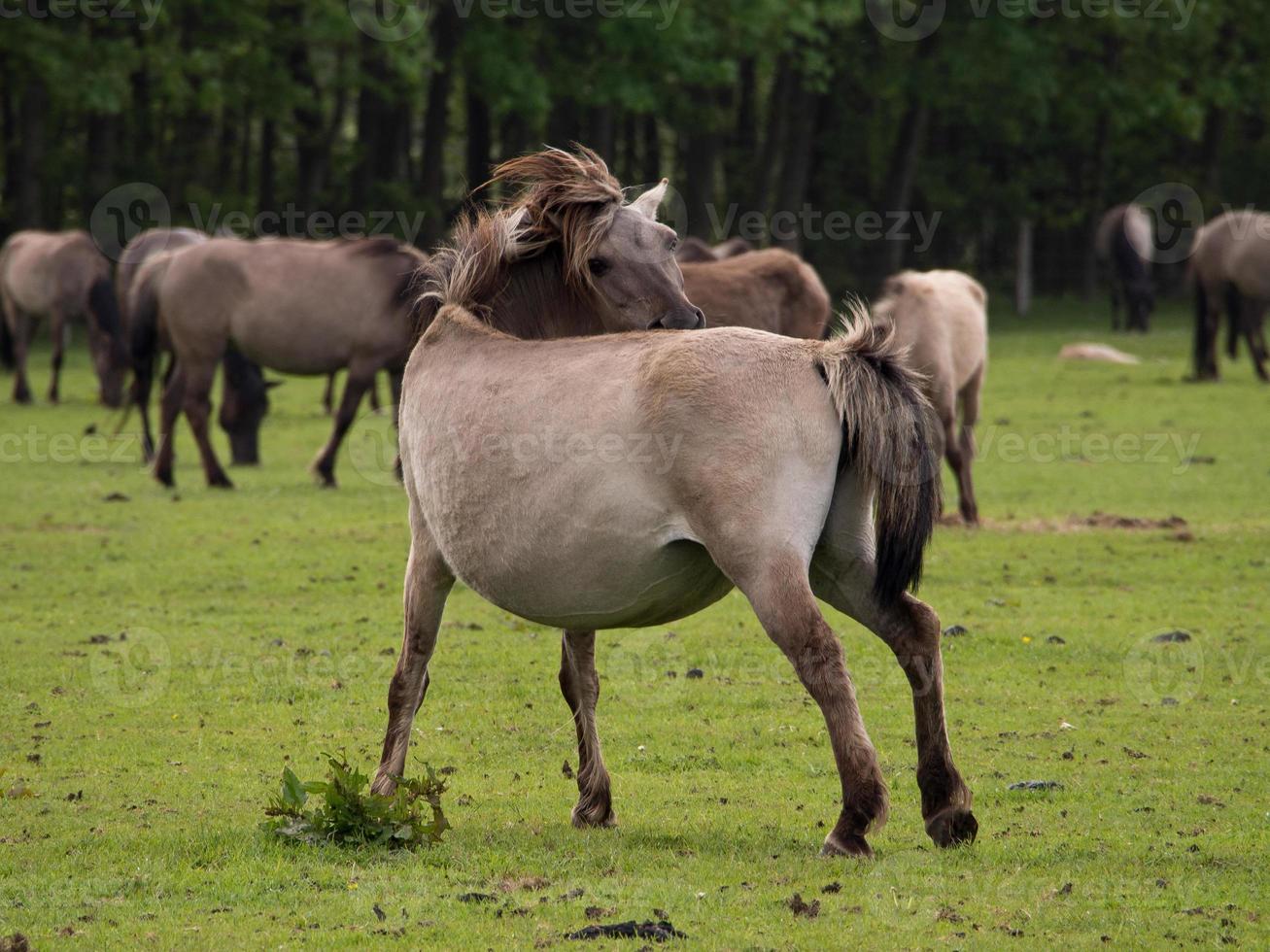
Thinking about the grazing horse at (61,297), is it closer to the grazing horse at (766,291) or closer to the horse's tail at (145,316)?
the horse's tail at (145,316)

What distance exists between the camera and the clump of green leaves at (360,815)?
5.34 meters

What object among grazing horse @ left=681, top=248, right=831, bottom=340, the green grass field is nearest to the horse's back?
grazing horse @ left=681, top=248, right=831, bottom=340

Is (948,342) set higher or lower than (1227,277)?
higher

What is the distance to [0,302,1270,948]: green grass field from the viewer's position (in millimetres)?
4652

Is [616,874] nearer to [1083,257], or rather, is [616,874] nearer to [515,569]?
[515,569]

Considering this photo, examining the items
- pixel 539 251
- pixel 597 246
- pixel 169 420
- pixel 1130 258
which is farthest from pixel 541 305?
pixel 1130 258

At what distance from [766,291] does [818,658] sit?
911cm

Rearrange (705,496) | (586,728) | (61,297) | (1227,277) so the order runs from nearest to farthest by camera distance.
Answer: (705,496)
(586,728)
(61,297)
(1227,277)

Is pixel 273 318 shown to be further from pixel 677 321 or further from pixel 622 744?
pixel 677 321

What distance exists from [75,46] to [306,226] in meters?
6.03

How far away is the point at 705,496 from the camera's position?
4875mm

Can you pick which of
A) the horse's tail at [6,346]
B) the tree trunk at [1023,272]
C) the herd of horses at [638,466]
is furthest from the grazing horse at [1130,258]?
the herd of horses at [638,466]

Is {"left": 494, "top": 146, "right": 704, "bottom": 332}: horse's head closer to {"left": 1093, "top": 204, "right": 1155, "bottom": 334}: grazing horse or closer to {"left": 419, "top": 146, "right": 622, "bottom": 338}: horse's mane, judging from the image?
{"left": 419, "top": 146, "right": 622, "bottom": 338}: horse's mane

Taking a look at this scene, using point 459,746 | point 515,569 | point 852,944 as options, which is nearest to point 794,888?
point 852,944
